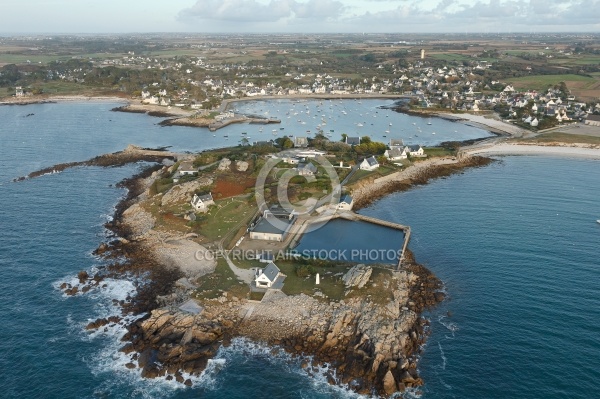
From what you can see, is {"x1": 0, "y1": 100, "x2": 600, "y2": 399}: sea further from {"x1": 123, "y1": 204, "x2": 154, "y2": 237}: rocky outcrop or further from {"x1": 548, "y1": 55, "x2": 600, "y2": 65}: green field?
{"x1": 548, "y1": 55, "x2": 600, "y2": 65}: green field


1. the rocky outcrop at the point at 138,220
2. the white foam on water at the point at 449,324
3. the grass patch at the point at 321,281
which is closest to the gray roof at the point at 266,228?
the grass patch at the point at 321,281

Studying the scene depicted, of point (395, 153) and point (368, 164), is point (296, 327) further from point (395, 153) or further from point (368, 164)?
point (395, 153)

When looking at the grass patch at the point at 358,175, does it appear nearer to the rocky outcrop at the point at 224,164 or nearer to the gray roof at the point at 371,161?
the gray roof at the point at 371,161

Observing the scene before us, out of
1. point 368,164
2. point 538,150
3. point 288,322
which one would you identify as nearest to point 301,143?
point 368,164

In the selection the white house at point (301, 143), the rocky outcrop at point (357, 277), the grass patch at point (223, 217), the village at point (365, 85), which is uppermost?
the village at point (365, 85)

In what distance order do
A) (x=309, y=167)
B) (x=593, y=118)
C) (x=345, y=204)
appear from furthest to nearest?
(x=593, y=118) < (x=309, y=167) < (x=345, y=204)

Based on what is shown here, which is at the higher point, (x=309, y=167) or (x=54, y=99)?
(x=54, y=99)
